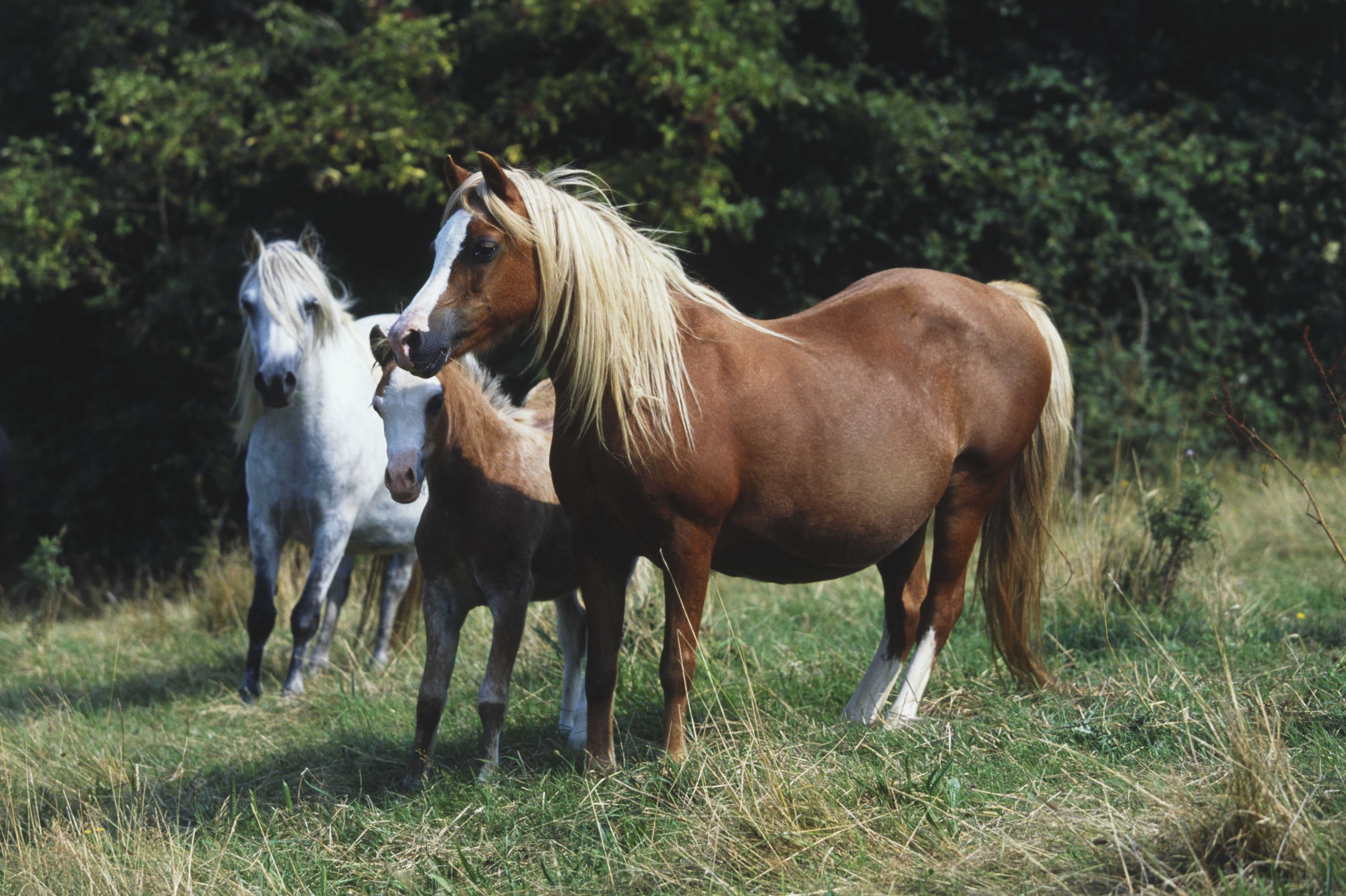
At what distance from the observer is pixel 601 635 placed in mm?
3090

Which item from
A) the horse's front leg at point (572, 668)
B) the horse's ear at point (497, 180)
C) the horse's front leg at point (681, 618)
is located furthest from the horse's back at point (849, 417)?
the horse's front leg at point (572, 668)

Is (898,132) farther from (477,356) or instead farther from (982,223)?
(477,356)

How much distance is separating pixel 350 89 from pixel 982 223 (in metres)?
5.50

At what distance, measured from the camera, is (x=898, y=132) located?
881 centimetres

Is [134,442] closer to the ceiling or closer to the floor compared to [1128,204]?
closer to the floor

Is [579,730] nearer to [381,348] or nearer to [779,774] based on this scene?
[779,774]

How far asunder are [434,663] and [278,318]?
217 cm

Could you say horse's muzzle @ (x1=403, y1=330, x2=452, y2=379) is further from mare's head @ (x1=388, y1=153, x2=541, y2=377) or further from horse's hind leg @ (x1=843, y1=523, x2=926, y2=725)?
horse's hind leg @ (x1=843, y1=523, x2=926, y2=725)

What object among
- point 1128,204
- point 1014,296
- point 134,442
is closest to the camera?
point 1014,296

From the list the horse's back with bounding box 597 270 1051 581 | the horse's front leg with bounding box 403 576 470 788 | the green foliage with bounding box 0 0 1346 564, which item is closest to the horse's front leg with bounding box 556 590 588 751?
the horse's front leg with bounding box 403 576 470 788

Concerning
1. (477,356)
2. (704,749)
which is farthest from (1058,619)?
(477,356)

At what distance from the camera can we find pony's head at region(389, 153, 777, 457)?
2.75 metres

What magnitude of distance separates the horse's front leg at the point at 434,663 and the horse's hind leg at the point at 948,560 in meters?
1.50

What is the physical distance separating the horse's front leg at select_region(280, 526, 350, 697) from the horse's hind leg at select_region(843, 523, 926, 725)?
9.04ft
